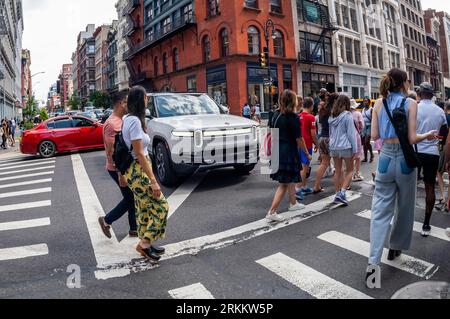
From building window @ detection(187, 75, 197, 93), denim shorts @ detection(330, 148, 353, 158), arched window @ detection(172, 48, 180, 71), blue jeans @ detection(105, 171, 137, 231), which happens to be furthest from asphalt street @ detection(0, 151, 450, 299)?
arched window @ detection(172, 48, 180, 71)

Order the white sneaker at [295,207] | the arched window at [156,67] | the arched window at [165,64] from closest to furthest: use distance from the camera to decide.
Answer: the white sneaker at [295,207]
the arched window at [165,64]
the arched window at [156,67]

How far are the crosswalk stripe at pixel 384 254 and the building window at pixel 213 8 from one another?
30.2 m

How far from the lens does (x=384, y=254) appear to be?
438 centimetres

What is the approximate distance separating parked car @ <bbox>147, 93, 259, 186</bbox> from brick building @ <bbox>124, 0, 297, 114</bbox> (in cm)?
1914

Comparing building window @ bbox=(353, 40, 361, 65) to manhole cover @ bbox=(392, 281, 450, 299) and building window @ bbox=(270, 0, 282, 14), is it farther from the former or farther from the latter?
manhole cover @ bbox=(392, 281, 450, 299)

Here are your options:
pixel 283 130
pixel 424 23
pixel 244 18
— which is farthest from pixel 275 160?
pixel 424 23

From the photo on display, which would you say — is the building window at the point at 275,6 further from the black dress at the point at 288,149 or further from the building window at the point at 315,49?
the black dress at the point at 288,149

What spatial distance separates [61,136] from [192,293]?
13.6 meters

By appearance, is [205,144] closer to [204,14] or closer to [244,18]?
[244,18]

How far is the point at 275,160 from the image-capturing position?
6.25m

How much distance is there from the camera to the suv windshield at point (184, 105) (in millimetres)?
8835

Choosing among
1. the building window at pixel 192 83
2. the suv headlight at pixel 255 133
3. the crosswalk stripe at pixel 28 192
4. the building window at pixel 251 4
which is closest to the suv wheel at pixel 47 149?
the crosswalk stripe at pixel 28 192

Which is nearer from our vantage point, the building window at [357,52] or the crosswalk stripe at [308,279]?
the crosswalk stripe at [308,279]

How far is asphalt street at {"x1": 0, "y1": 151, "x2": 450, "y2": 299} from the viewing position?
3.60 meters
